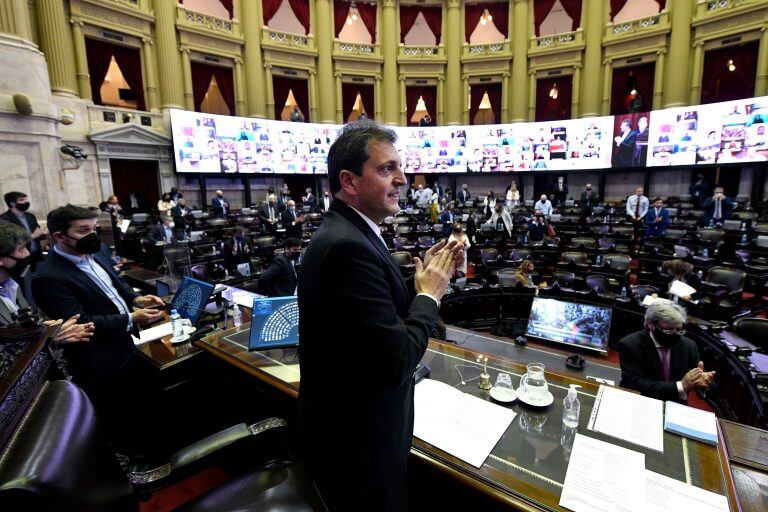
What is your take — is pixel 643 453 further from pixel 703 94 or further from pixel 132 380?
pixel 703 94

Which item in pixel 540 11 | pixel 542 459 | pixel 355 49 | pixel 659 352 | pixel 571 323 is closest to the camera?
pixel 542 459

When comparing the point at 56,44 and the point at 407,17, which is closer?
the point at 56,44

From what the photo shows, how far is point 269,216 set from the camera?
11961 mm

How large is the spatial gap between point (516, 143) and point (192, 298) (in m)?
16.8

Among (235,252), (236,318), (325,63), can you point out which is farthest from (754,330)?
(325,63)

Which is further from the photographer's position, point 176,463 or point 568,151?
point 568,151

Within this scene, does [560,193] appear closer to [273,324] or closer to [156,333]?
[273,324]

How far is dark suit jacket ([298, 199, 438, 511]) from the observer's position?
1.10 m

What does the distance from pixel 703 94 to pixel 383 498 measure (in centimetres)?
→ 2064

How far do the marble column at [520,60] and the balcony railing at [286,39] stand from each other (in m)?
9.62

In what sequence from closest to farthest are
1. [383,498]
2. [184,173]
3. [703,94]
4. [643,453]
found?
[383,498] → [643,453] → [184,173] → [703,94]

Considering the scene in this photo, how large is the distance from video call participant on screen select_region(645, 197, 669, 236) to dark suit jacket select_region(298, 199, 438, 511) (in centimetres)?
1096

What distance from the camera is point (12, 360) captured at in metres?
1.53

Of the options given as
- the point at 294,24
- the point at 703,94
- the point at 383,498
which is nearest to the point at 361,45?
the point at 294,24
